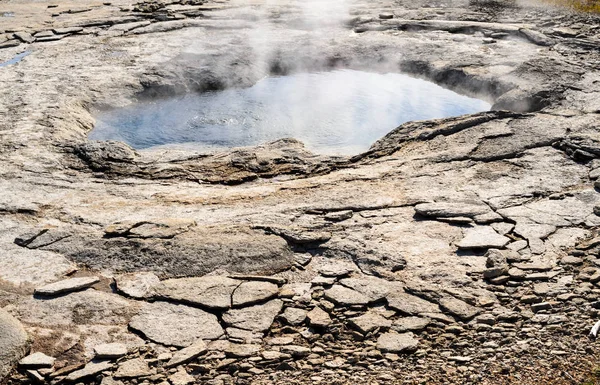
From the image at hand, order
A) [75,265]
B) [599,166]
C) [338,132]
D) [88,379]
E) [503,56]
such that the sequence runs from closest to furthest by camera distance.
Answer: [88,379], [75,265], [599,166], [338,132], [503,56]

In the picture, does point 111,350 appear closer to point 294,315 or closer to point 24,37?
point 294,315

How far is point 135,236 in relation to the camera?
5.07 m

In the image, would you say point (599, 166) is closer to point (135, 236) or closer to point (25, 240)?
point (135, 236)

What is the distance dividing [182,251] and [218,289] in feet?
2.02

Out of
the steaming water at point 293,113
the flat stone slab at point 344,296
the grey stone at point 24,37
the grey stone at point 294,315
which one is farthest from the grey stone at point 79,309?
the grey stone at point 24,37

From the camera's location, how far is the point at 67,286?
14.4 feet

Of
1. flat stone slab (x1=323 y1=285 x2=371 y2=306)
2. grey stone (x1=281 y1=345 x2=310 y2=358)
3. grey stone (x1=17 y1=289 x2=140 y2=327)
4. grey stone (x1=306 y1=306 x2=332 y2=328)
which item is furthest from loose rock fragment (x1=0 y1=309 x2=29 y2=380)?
flat stone slab (x1=323 y1=285 x2=371 y2=306)

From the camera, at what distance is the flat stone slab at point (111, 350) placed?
12.2ft

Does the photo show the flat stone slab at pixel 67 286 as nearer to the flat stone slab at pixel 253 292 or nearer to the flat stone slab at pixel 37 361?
the flat stone slab at pixel 37 361

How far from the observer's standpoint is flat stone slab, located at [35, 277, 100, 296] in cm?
435

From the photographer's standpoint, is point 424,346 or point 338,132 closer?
point 424,346

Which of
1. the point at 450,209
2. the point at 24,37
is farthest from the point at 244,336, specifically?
the point at 24,37

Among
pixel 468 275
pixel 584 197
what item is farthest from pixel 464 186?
pixel 468 275

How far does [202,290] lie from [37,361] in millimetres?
1125
